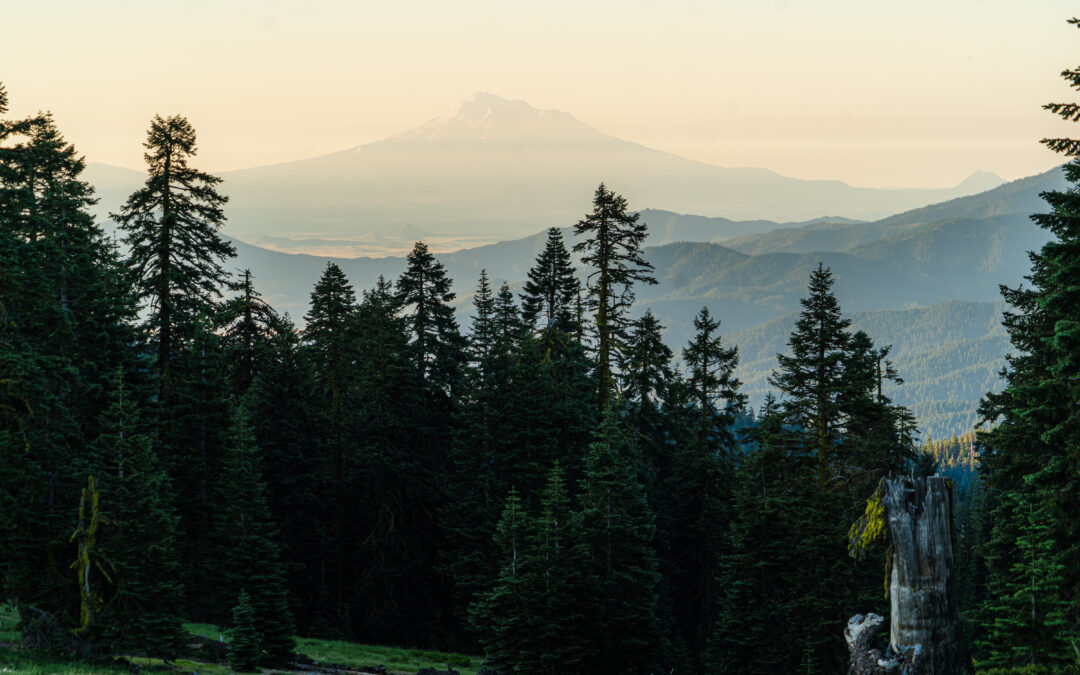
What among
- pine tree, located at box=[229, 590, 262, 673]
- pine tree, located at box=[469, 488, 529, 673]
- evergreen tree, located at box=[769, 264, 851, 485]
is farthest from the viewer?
pine tree, located at box=[469, 488, 529, 673]

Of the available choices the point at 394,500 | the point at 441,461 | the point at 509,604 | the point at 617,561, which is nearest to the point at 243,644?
the point at 509,604

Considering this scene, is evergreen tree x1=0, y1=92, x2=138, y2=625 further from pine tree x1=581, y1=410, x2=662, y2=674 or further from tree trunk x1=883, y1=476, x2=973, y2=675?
tree trunk x1=883, y1=476, x2=973, y2=675

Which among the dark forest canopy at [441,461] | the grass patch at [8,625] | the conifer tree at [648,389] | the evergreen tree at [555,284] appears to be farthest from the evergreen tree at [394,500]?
the grass patch at [8,625]

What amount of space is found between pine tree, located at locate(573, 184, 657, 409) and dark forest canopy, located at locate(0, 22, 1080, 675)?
13 centimetres

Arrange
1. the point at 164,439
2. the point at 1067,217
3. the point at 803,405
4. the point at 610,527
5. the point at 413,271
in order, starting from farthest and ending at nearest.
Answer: the point at 413,271
the point at 164,439
the point at 610,527
the point at 803,405
the point at 1067,217

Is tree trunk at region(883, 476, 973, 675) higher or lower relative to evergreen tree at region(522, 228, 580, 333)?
lower

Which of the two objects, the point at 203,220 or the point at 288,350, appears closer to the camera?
the point at 203,220

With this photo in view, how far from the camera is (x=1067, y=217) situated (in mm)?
21781

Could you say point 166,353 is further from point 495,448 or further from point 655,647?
point 655,647

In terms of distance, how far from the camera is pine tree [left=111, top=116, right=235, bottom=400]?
33.5 meters

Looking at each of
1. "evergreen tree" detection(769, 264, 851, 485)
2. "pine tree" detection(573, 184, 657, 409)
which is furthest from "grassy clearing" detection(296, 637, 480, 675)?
"evergreen tree" detection(769, 264, 851, 485)

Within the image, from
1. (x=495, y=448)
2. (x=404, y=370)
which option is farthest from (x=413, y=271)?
(x=495, y=448)

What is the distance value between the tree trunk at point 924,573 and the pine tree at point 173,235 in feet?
100.0

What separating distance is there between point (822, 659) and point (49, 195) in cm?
3412
